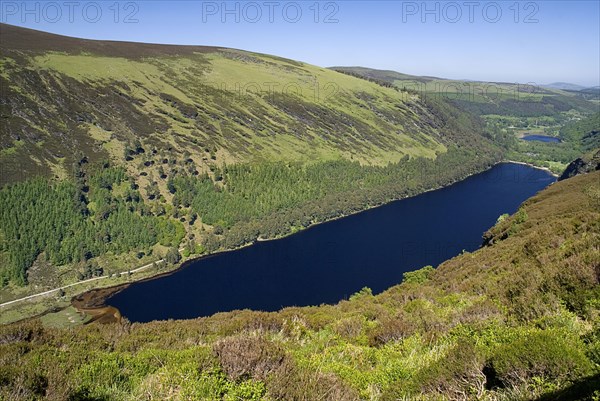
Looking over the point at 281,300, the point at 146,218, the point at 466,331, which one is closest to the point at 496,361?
the point at 466,331

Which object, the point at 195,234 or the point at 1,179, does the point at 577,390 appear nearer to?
the point at 195,234

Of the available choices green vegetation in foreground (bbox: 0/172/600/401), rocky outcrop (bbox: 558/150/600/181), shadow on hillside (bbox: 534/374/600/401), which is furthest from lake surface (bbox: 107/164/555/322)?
shadow on hillside (bbox: 534/374/600/401)

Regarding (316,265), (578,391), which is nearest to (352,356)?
(578,391)

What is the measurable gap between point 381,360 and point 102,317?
4575 inches

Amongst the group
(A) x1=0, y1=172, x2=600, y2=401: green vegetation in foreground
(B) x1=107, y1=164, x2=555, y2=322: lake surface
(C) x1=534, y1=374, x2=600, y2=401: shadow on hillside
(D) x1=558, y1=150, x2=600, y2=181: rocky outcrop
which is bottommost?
(B) x1=107, y1=164, x2=555, y2=322: lake surface

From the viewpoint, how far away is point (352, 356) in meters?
11.6

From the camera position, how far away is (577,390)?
19.8ft

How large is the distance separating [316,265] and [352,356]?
404 feet

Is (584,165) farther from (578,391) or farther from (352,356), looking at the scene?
(578,391)

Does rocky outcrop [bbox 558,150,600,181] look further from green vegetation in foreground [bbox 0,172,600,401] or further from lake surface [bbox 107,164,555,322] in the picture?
green vegetation in foreground [bbox 0,172,600,401]

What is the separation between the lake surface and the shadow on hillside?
102 metres

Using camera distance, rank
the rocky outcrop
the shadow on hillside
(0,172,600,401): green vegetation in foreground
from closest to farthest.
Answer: the shadow on hillside → (0,172,600,401): green vegetation in foreground → the rocky outcrop

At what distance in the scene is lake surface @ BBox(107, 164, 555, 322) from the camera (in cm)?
11200

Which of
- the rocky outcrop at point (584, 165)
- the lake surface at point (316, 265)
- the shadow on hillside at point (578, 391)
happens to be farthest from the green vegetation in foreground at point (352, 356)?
the lake surface at point (316, 265)
